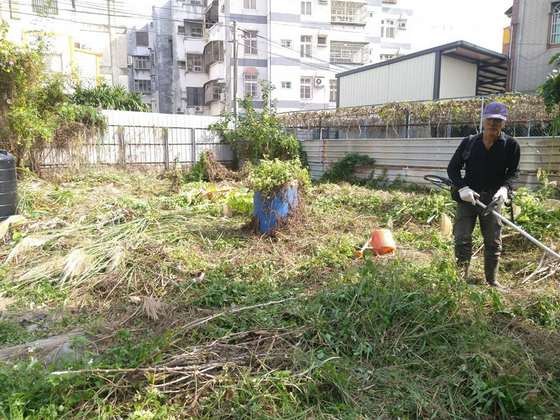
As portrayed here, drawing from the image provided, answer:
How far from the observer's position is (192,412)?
203 centimetres

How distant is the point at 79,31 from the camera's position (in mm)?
25484

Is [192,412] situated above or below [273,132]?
below

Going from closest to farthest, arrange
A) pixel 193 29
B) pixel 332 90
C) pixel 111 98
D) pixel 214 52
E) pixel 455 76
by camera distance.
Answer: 1. pixel 455 76
2. pixel 111 98
3. pixel 214 52
4. pixel 332 90
5. pixel 193 29

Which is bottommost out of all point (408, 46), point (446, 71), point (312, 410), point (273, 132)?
point (312, 410)

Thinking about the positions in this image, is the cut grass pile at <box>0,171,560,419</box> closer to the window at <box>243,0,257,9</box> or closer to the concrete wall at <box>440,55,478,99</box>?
the concrete wall at <box>440,55,478,99</box>

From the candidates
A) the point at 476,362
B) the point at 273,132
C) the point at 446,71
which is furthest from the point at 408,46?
the point at 476,362

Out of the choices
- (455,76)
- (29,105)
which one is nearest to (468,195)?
(29,105)

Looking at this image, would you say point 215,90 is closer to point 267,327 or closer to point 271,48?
point 271,48

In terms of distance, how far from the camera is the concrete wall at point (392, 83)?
14.7m

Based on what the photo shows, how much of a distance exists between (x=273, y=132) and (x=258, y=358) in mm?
10544

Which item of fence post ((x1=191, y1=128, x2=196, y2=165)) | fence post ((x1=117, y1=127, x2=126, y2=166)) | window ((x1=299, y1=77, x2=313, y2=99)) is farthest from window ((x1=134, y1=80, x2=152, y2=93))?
fence post ((x1=117, y1=127, x2=126, y2=166))

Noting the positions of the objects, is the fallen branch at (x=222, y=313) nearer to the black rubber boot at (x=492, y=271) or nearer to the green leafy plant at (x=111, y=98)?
the black rubber boot at (x=492, y=271)

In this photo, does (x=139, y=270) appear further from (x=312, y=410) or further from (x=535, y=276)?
(x=535, y=276)

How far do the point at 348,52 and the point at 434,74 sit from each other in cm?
1625
